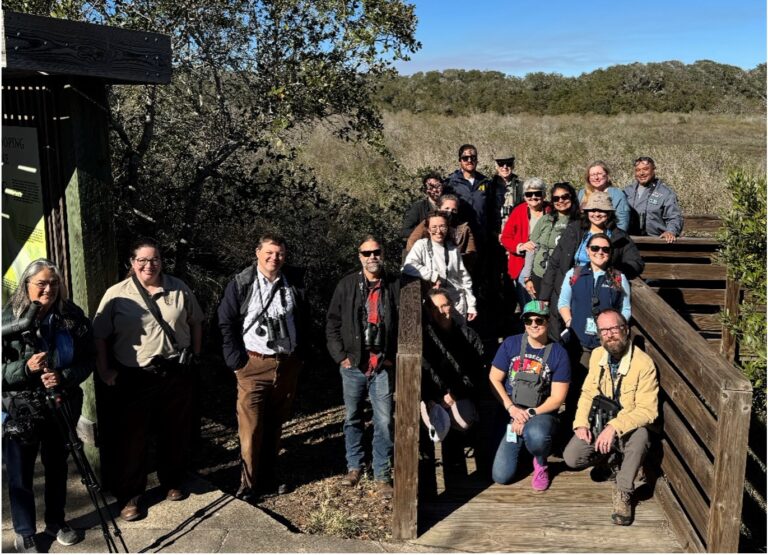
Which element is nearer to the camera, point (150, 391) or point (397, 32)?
point (150, 391)

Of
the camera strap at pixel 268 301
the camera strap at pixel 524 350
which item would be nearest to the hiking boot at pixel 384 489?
the camera strap at pixel 524 350

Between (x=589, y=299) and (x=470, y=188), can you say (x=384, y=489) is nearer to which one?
(x=589, y=299)

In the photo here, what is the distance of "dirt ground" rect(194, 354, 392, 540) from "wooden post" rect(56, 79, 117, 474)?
1.89 metres

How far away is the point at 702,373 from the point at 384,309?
209 centimetres

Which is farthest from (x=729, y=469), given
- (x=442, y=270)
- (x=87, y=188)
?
(x=87, y=188)

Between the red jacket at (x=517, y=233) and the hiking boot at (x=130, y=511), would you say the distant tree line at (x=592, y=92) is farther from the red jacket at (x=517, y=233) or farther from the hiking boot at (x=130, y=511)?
the hiking boot at (x=130, y=511)

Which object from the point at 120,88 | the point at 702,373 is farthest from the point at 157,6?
the point at 702,373

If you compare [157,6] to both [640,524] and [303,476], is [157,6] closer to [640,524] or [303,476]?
[303,476]

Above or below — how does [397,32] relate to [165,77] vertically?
above

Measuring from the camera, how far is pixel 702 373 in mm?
4453

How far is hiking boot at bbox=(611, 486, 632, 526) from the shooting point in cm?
499

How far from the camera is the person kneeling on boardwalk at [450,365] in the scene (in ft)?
18.6

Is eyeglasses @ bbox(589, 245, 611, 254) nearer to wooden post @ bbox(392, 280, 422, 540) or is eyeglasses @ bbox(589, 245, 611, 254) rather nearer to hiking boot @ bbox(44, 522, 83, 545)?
wooden post @ bbox(392, 280, 422, 540)

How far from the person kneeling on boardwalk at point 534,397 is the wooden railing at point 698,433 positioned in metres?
0.68
